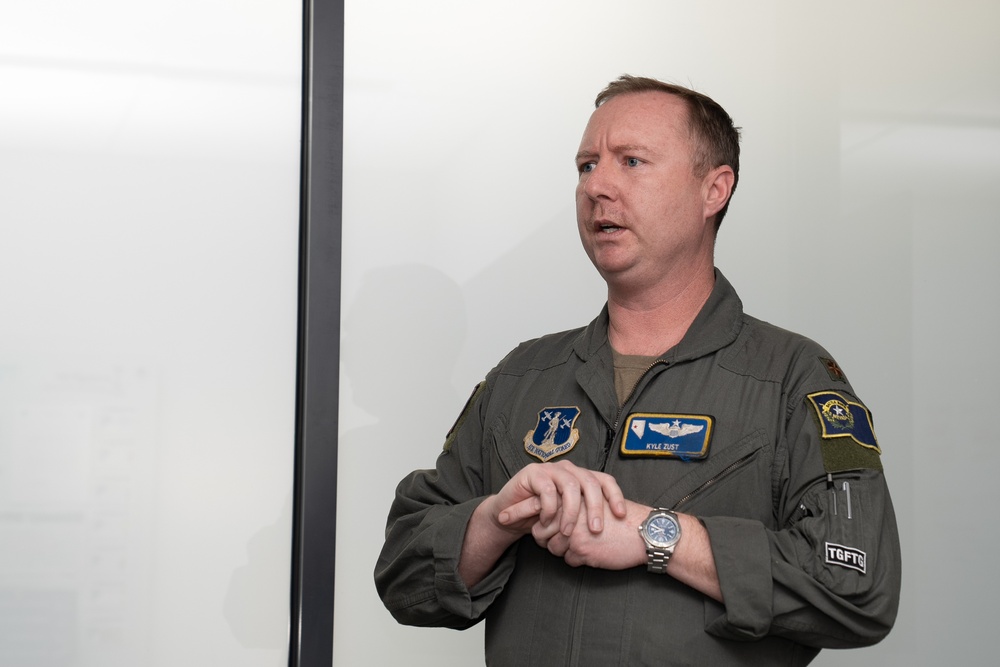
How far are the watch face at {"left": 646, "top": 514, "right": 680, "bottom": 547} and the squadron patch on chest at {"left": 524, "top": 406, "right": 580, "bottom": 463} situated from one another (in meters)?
Answer: 0.22

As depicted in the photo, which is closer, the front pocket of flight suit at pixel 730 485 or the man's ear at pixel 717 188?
the front pocket of flight suit at pixel 730 485

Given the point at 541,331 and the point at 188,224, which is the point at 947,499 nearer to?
the point at 541,331

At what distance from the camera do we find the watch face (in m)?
1.27

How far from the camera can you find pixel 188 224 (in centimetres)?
216

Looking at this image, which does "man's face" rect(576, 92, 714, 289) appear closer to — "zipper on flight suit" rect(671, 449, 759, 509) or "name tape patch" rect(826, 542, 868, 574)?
"zipper on flight suit" rect(671, 449, 759, 509)

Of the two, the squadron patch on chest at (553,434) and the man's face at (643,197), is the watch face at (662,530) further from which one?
the man's face at (643,197)

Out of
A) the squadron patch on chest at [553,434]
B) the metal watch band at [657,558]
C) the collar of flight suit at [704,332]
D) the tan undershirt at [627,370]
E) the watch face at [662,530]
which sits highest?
the collar of flight suit at [704,332]

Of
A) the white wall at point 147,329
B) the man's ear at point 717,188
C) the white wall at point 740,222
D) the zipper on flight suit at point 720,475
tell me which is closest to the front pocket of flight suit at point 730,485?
the zipper on flight suit at point 720,475

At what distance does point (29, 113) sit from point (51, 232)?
0.23 meters

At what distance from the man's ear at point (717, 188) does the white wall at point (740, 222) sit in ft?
2.54

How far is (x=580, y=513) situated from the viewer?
49.6 inches

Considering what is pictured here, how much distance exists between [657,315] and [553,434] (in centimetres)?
23

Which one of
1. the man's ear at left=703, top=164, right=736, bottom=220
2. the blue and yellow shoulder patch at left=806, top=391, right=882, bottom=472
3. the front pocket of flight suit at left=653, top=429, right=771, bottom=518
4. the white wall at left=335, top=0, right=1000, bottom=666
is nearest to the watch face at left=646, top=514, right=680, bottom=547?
the front pocket of flight suit at left=653, top=429, right=771, bottom=518

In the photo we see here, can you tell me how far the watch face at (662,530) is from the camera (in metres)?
1.27
